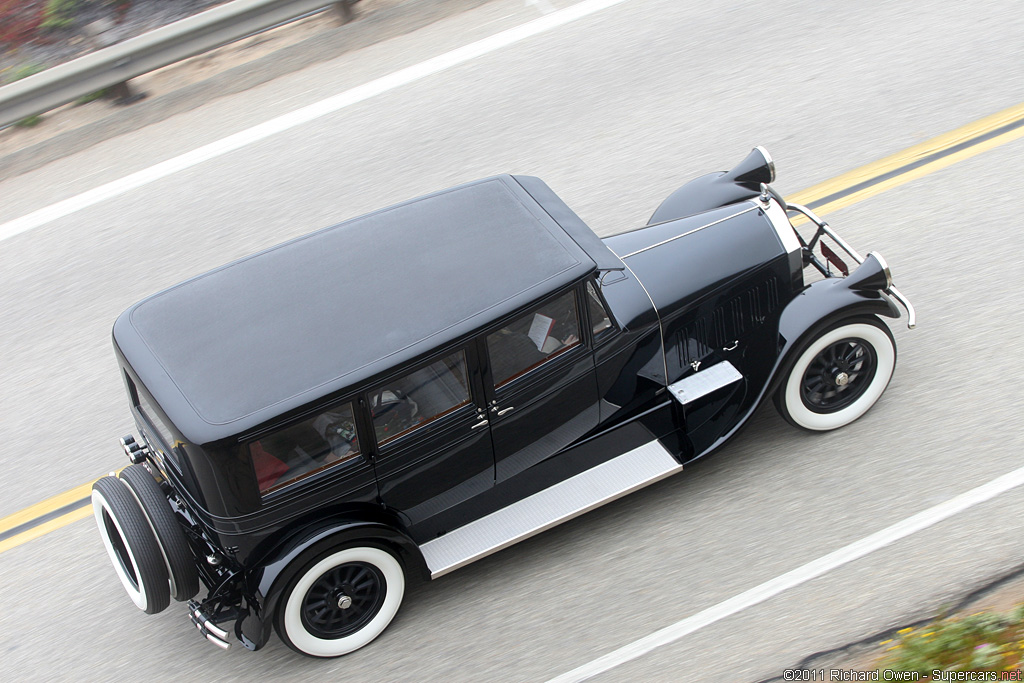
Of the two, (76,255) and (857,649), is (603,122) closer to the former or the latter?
(76,255)

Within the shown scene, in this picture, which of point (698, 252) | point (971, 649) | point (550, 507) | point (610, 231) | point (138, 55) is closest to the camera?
point (971, 649)

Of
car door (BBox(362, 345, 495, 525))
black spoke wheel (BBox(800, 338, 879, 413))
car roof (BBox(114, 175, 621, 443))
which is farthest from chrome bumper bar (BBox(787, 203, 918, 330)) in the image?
car door (BBox(362, 345, 495, 525))

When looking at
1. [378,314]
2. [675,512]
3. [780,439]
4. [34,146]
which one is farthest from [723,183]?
[34,146]

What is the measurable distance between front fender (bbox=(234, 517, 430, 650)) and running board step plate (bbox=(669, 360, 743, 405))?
70.1 inches

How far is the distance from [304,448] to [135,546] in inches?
41.9

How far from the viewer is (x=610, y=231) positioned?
324 inches

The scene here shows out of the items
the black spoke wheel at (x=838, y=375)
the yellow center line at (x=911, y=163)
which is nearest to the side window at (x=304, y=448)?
the black spoke wheel at (x=838, y=375)

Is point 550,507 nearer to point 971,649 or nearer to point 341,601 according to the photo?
point 341,601

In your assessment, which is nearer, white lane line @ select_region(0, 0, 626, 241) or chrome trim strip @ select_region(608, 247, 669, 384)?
chrome trim strip @ select_region(608, 247, 669, 384)

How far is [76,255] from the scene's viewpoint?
8.97 meters

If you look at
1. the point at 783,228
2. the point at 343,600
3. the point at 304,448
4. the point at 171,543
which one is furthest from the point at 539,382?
the point at 171,543

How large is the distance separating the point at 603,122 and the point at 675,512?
4.42 meters

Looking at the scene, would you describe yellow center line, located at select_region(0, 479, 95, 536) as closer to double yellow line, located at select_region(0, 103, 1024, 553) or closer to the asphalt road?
the asphalt road

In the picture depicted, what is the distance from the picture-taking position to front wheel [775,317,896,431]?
235 inches
